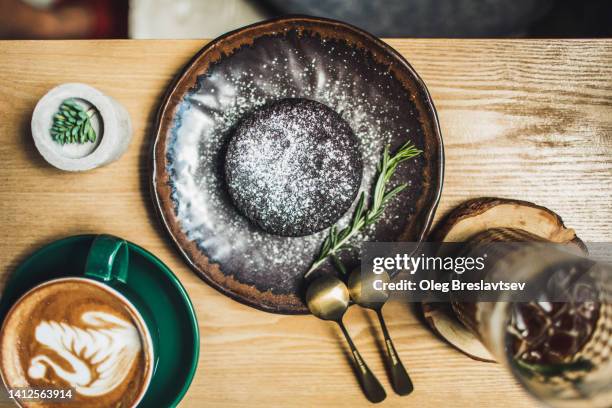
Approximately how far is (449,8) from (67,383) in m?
1.09

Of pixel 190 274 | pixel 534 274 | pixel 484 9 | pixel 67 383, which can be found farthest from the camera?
pixel 484 9

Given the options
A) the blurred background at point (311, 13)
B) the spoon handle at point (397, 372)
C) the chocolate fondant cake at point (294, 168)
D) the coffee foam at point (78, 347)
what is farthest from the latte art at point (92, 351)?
the blurred background at point (311, 13)

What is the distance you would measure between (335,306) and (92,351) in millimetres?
401

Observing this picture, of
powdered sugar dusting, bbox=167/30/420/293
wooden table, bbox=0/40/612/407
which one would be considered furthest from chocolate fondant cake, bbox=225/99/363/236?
wooden table, bbox=0/40/612/407

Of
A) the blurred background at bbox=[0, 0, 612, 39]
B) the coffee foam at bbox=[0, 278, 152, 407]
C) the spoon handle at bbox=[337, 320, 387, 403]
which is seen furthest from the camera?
the blurred background at bbox=[0, 0, 612, 39]

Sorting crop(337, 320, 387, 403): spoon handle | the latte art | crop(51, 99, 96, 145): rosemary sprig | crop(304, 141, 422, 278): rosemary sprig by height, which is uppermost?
crop(51, 99, 96, 145): rosemary sprig

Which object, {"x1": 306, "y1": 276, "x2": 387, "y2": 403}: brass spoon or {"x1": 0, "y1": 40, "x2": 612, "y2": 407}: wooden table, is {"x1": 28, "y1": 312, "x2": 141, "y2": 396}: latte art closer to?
{"x1": 0, "y1": 40, "x2": 612, "y2": 407}: wooden table

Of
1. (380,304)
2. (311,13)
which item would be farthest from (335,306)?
(311,13)

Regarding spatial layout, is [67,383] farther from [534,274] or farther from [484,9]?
[484,9]

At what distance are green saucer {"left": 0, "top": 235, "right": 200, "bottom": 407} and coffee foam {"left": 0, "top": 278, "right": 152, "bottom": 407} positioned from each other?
91mm

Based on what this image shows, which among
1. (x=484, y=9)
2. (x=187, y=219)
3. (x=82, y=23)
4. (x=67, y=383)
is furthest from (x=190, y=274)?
(x=484, y=9)

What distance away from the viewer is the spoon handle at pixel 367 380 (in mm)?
837

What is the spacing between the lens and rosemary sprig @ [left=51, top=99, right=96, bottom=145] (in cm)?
77

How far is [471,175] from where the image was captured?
2.85 ft
